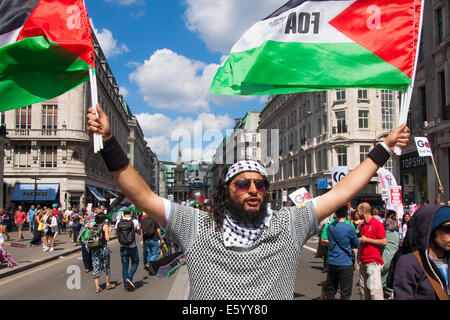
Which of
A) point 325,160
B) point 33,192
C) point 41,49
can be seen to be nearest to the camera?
point 41,49

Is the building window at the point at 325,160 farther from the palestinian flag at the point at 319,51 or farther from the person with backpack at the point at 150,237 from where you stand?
the palestinian flag at the point at 319,51

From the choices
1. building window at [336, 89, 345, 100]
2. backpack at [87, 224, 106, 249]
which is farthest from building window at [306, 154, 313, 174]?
backpack at [87, 224, 106, 249]

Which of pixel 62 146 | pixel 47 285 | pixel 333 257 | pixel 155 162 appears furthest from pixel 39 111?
pixel 155 162

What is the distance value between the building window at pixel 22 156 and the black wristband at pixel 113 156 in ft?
140

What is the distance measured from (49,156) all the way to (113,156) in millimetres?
42197

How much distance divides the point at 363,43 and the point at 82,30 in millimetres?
2664

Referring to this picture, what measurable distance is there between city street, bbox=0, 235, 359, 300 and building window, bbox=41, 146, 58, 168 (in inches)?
1174

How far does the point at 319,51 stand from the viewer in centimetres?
402

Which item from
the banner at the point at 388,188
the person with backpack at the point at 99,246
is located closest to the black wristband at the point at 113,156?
the person with backpack at the point at 99,246

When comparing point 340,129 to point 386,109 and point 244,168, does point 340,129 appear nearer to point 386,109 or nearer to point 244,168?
point 386,109

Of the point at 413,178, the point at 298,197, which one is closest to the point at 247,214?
the point at 298,197

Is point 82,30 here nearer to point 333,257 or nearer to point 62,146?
A: point 333,257

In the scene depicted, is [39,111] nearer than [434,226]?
No

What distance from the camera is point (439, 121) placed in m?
22.7
